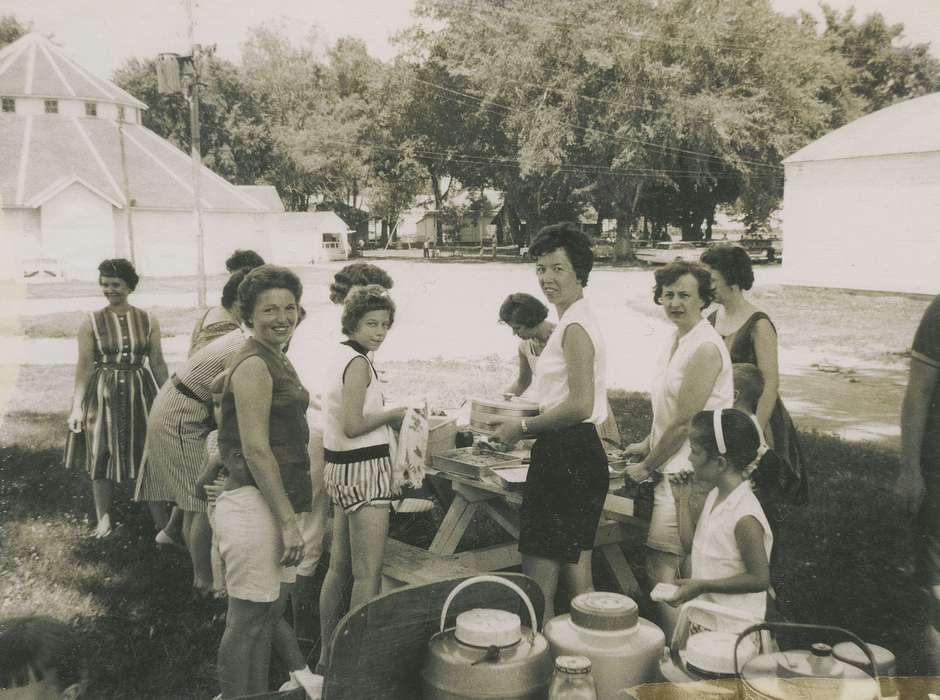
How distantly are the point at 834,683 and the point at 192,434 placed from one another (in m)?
2.80

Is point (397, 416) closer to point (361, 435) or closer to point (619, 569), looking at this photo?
point (361, 435)

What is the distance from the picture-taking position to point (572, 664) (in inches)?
57.2

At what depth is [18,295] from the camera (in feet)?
11.4

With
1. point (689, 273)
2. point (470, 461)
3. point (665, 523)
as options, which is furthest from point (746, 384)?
point (470, 461)

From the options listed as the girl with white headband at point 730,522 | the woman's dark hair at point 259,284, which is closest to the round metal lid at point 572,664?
the girl with white headband at point 730,522

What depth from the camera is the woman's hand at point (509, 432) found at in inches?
104

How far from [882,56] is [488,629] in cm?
401

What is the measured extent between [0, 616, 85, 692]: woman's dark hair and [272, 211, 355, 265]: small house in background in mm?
2246

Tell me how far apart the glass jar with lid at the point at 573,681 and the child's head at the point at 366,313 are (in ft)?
4.88

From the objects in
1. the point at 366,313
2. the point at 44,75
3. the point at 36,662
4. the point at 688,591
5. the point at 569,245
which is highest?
the point at 44,75

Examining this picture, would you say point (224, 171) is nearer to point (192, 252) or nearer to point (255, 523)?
point (192, 252)

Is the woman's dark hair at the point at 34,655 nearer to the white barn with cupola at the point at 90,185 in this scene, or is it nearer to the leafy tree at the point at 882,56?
the white barn with cupola at the point at 90,185

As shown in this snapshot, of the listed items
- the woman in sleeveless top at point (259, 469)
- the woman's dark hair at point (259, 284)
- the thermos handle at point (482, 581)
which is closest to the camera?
the thermos handle at point (482, 581)

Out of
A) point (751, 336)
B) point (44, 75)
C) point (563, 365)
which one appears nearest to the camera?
point (563, 365)
